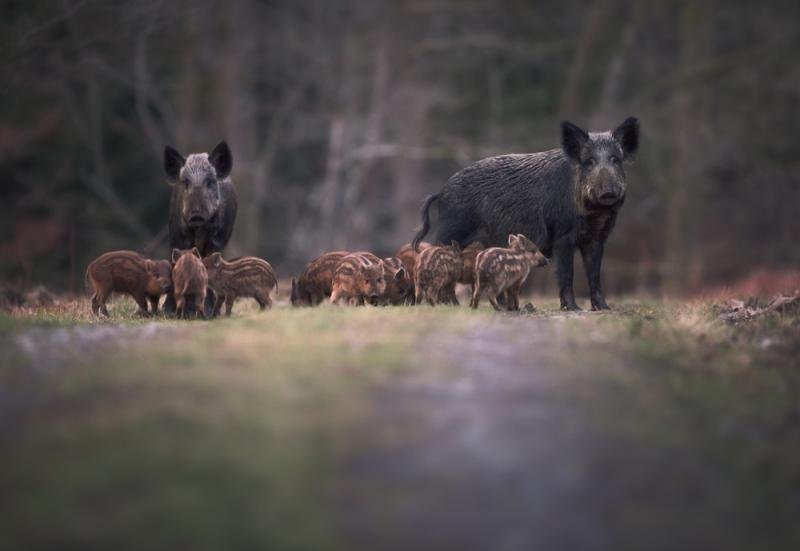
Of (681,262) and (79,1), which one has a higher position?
(79,1)

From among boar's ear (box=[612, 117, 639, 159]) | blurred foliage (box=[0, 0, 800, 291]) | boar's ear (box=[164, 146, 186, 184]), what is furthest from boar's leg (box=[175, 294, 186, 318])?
blurred foliage (box=[0, 0, 800, 291])

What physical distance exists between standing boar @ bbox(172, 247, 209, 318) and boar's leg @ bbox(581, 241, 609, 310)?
12.3 ft

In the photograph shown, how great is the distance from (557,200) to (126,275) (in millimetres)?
4187

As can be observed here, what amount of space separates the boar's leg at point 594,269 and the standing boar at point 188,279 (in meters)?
3.75

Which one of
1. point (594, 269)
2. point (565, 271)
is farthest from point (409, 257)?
point (594, 269)

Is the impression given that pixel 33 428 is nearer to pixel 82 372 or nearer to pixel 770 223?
pixel 82 372

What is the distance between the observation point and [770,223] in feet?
85.1

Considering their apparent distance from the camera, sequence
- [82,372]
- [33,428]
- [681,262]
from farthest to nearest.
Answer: [681,262], [82,372], [33,428]

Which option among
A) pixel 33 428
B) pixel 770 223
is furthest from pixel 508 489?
pixel 770 223

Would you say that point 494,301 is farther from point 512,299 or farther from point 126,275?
point 126,275

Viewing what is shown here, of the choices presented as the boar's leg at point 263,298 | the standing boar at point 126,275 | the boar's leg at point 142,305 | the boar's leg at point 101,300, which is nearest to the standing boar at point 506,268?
the boar's leg at point 263,298

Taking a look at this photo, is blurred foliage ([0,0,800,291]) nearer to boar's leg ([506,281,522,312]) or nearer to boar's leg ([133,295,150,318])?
boar's leg ([506,281,522,312])

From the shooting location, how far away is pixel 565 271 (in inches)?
423

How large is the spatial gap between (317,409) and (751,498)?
7.04ft
